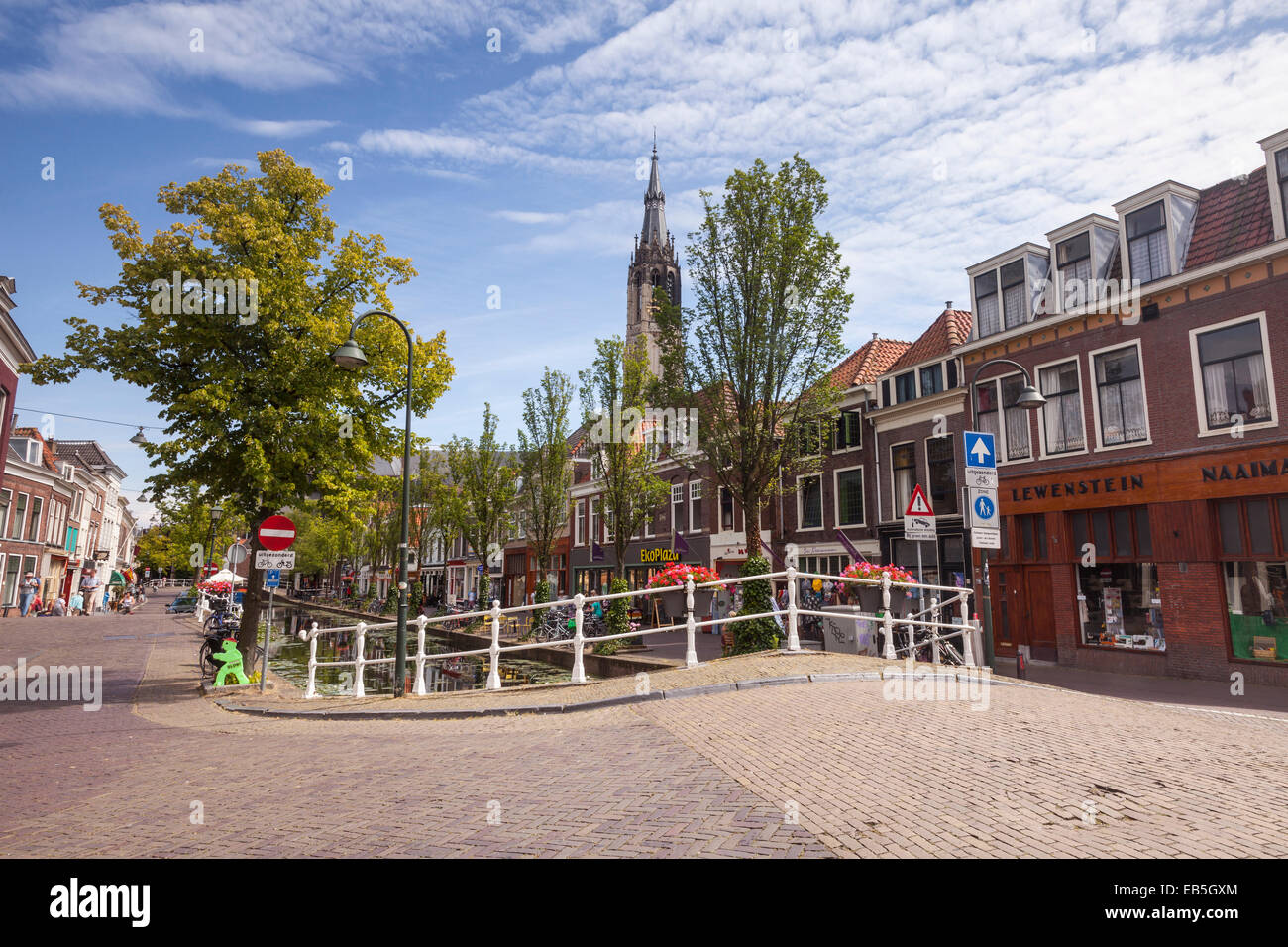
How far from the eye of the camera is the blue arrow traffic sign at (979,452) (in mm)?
11617

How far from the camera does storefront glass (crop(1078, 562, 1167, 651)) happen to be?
55.5 feet

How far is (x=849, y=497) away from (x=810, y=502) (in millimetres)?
2018

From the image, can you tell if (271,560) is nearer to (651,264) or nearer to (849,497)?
(849,497)

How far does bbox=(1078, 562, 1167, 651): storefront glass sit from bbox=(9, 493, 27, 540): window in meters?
45.4

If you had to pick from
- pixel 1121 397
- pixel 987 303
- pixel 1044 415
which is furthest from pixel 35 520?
pixel 1121 397

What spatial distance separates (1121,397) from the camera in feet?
58.9

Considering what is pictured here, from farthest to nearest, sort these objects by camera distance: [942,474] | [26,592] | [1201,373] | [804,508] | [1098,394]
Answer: [26,592]
[804,508]
[942,474]
[1098,394]
[1201,373]

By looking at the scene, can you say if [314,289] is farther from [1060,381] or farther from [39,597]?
[39,597]

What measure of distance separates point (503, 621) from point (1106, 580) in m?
21.5

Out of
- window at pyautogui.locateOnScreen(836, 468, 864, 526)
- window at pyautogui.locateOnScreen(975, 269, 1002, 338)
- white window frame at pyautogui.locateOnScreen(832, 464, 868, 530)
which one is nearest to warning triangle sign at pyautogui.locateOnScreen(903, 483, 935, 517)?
window at pyautogui.locateOnScreen(975, 269, 1002, 338)

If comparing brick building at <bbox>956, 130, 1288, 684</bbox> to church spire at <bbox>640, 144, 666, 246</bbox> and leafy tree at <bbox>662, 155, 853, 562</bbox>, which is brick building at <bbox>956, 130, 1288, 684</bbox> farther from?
church spire at <bbox>640, 144, 666, 246</bbox>

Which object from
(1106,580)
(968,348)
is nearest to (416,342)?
(968,348)

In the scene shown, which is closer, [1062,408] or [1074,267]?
[1062,408]
